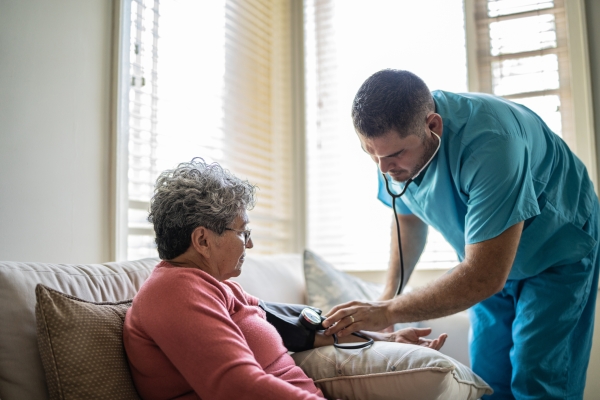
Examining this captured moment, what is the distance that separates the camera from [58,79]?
1681mm

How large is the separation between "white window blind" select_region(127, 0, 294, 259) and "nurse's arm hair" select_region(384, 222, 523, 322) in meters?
1.06

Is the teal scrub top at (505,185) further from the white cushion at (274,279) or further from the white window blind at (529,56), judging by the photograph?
the white window blind at (529,56)

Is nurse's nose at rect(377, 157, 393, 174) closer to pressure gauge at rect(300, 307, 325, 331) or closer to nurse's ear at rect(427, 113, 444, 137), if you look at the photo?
nurse's ear at rect(427, 113, 444, 137)

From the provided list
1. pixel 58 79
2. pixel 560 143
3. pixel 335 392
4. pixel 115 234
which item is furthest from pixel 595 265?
pixel 58 79

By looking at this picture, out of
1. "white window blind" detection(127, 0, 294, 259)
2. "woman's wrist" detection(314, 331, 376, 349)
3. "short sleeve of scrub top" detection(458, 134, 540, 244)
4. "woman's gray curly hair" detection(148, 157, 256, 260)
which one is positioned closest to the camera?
"woman's gray curly hair" detection(148, 157, 256, 260)

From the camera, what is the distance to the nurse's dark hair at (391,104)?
4.70ft

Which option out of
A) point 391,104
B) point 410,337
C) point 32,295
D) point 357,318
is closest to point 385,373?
point 357,318

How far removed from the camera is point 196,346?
40.1 inches

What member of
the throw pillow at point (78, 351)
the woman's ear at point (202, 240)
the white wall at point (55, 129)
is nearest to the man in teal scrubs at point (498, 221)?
the woman's ear at point (202, 240)

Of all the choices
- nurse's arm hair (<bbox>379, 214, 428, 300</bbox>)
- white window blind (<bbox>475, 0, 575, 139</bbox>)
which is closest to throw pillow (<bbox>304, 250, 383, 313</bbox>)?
nurse's arm hair (<bbox>379, 214, 428, 300</bbox>)

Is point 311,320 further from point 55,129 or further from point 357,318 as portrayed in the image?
point 55,129

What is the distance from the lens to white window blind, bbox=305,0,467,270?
2830 millimetres

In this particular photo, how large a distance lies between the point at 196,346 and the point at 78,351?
25cm

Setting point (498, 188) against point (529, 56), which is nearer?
point (498, 188)
